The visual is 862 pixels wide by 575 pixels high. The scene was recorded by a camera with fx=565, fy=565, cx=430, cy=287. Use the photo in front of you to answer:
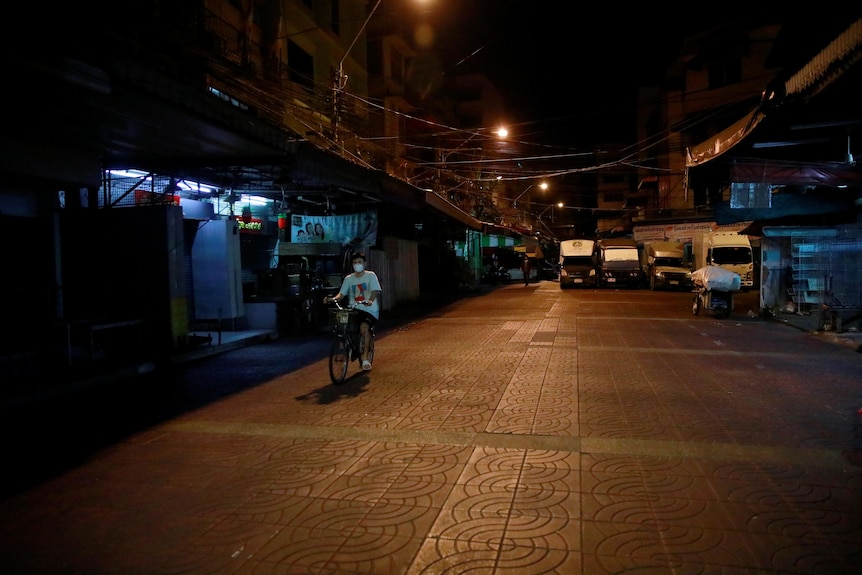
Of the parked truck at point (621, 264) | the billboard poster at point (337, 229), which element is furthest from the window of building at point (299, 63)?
the parked truck at point (621, 264)

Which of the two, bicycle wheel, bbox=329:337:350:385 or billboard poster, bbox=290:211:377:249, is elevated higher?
billboard poster, bbox=290:211:377:249

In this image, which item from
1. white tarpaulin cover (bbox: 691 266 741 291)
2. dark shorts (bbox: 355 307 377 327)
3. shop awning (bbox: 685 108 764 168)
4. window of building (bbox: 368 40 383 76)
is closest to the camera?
shop awning (bbox: 685 108 764 168)

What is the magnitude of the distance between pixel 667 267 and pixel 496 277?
506 inches

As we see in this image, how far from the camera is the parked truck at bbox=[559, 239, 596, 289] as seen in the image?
105 ft

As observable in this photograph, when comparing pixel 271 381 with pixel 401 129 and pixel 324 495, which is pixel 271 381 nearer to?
pixel 324 495

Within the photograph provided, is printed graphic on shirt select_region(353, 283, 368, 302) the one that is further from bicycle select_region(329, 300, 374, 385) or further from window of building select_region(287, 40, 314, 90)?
window of building select_region(287, 40, 314, 90)

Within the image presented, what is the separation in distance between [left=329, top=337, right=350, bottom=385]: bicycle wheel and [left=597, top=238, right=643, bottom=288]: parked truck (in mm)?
25776

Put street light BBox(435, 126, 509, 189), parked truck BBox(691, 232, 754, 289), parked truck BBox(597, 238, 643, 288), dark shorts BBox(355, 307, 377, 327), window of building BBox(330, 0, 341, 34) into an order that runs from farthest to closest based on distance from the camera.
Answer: parked truck BBox(597, 238, 643, 288), parked truck BBox(691, 232, 754, 289), window of building BBox(330, 0, 341, 34), street light BBox(435, 126, 509, 189), dark shorts BBox(355, 307, 377, 327)

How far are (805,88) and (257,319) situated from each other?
11.7m

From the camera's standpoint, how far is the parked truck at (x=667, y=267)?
2869 centimetres

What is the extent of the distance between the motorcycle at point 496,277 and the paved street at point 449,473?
30.7 meters

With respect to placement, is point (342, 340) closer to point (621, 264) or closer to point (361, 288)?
point (361, 288)

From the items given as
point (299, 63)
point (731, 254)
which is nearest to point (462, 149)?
point (299, 63)

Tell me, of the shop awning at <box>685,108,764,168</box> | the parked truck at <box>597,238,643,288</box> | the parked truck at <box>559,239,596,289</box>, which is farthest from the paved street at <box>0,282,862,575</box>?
the parked truck at <box>559,239,596,289</box>
